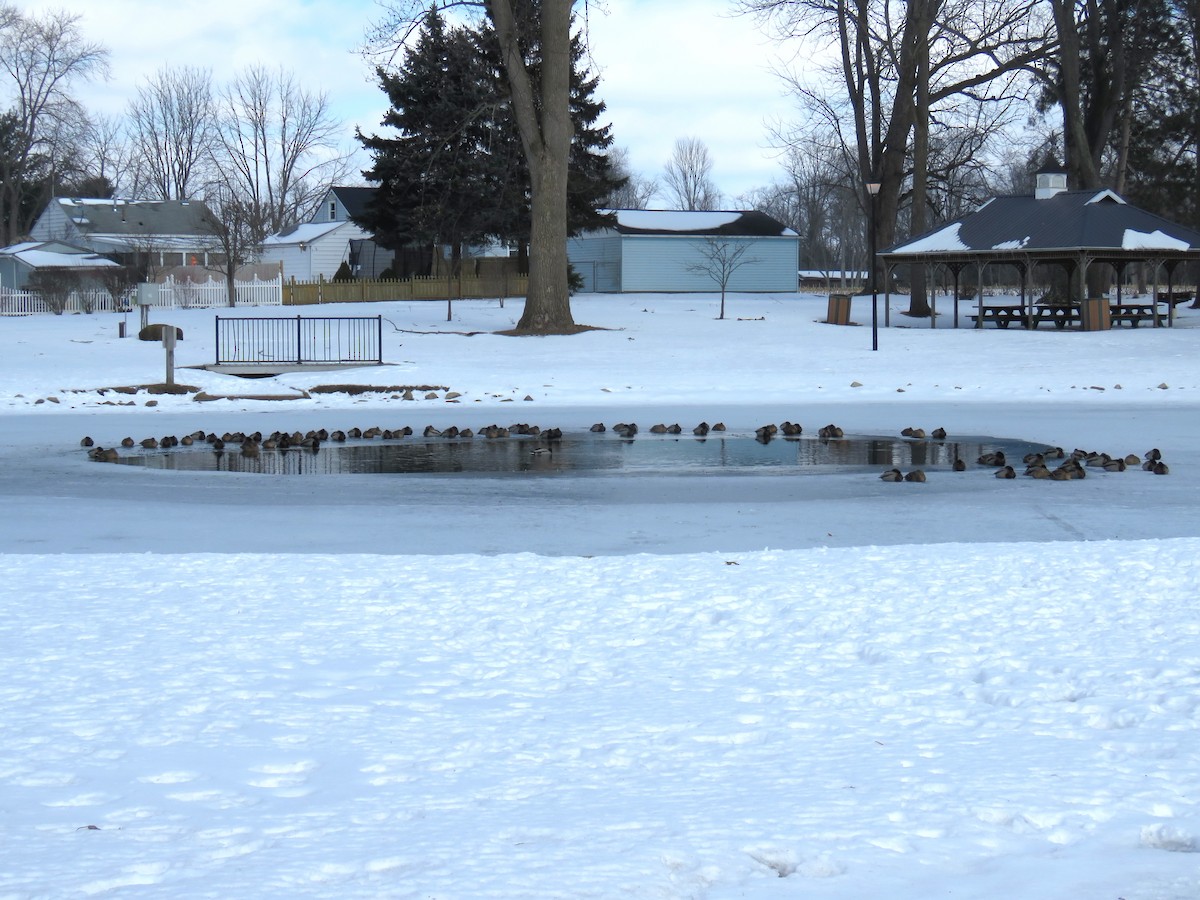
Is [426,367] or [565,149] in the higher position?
A: [565,149]

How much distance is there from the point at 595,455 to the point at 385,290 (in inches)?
1604

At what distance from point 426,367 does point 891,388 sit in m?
9.87

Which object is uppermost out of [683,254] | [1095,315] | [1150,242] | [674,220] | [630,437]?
[674,220]

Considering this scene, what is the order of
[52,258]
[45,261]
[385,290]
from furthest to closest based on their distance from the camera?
[52,258]
[45,261]
[385,290]

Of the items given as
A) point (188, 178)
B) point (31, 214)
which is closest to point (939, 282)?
point (188, 178)

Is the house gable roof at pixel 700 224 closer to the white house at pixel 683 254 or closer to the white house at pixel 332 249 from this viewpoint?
the white house at pixel 683 254

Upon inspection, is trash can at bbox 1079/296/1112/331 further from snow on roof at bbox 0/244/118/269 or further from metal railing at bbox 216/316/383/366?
snow on roof at bbox 0/244/118/269

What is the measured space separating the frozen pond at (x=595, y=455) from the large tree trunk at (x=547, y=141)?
19.3 metres

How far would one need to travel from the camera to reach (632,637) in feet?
22.1

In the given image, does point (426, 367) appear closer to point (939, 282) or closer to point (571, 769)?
point (571, 769)

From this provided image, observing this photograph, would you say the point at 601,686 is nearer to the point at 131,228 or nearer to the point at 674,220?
Answer: the point at 674,220

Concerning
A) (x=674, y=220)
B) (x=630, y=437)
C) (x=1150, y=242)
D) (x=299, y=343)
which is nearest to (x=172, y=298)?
(x=674, y=220)

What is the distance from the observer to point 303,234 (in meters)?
66.9

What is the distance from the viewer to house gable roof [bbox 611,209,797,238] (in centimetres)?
6334
